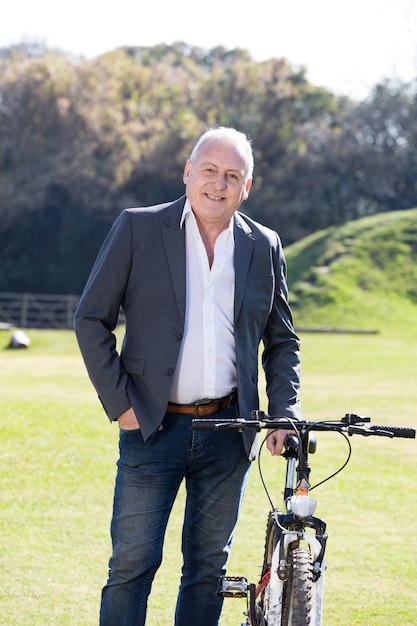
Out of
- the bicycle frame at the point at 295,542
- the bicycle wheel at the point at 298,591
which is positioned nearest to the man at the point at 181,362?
the bicycle frame at the point at 295,542

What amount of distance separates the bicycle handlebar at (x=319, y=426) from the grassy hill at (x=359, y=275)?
22570 mm

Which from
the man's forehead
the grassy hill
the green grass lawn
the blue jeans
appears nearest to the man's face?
the man's forehead

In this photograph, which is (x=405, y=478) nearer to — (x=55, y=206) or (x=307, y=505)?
(x=307, y=505)

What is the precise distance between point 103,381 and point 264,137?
123 feet

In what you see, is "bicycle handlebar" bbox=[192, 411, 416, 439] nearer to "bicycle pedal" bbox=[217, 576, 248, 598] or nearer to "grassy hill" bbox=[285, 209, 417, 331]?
"bicycle pedal" bbox=[217, 576, 248, 598]

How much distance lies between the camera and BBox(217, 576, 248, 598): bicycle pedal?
11.9ft

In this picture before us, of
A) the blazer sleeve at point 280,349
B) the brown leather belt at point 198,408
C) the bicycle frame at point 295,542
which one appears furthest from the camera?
the blazer sleeve at point 280,349

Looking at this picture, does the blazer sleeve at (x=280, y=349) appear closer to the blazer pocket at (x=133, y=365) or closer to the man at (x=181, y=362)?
the man at (x=181, y=362)

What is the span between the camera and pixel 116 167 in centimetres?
3722

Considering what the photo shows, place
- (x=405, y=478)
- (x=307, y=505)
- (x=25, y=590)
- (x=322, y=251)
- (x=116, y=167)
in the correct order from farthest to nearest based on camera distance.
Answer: (x=116, y=167) < (x=322, y=251) < (x=405, y=478) < (x=25, y=590) < (x=307, y=505)

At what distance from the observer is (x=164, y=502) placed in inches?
145

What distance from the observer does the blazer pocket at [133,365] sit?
12.1 feet

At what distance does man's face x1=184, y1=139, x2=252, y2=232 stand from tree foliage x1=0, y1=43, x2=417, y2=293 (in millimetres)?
33685

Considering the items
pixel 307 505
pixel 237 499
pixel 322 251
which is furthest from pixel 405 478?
pixel 322 251
